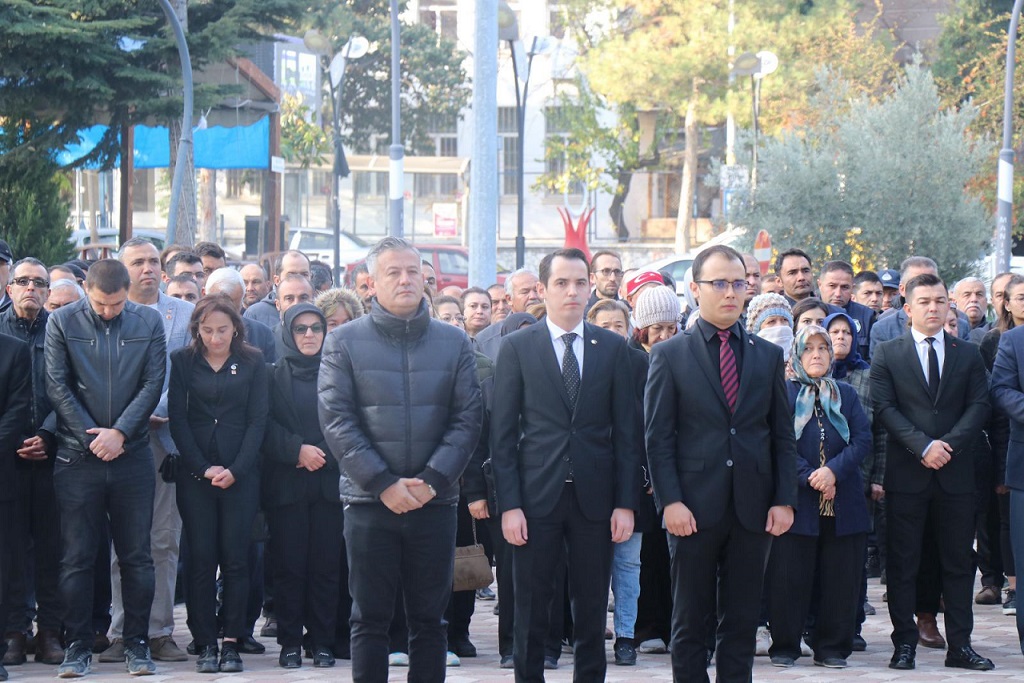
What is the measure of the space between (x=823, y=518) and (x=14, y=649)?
4.72 m

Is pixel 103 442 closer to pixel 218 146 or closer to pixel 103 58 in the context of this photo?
pixel 103 58

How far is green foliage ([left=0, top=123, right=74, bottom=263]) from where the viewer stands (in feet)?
62.1

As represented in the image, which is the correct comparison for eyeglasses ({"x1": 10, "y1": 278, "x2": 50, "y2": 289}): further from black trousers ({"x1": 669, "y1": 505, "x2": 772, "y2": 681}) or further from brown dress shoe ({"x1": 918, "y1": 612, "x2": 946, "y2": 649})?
brown dress shoe ({"x1": 918, "y1": 612, "x2": 946, "y2": 649})

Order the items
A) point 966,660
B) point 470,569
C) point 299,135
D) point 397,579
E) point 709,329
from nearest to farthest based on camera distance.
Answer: point 397,579 → point 709,329 → point 470,569 → point 966,660 → point 299,135

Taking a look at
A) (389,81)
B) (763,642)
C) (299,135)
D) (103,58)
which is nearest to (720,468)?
(763,642)

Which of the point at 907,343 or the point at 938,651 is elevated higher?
the point at 907,343

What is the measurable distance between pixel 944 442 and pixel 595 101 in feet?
137

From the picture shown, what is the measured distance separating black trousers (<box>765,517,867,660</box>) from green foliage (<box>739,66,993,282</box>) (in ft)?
48.7

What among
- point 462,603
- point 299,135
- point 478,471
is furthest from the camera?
point 299,135

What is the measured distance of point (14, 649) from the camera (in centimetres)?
871

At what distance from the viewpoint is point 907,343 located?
8.89m

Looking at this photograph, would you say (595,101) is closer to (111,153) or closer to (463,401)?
(111,153)

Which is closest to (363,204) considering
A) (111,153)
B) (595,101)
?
(595,101)

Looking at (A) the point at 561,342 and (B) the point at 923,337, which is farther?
(B) the point at 923,337
